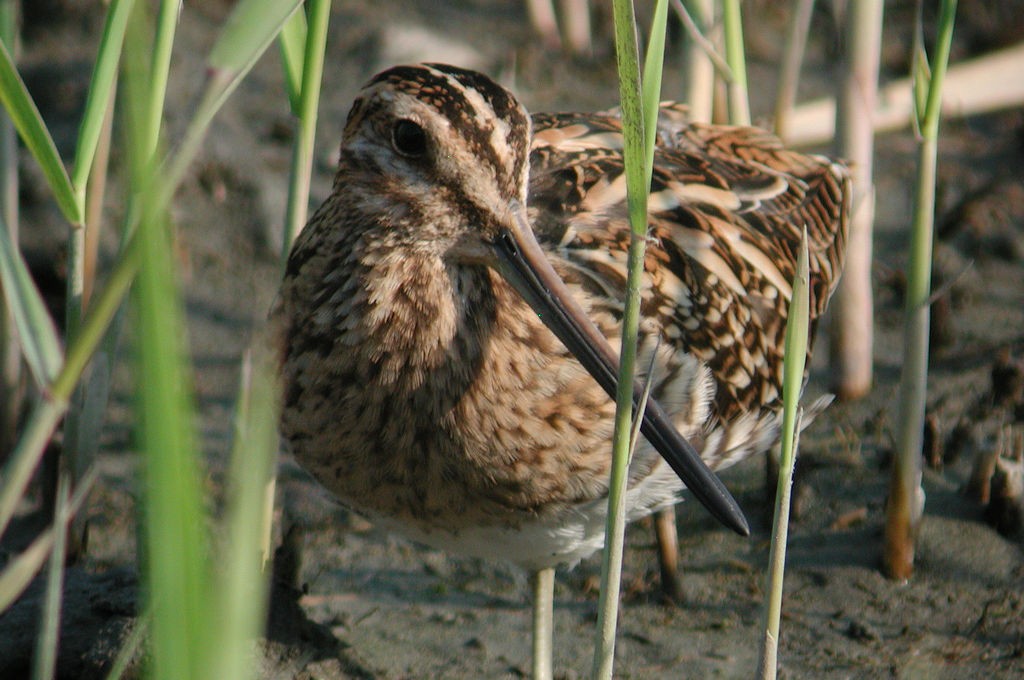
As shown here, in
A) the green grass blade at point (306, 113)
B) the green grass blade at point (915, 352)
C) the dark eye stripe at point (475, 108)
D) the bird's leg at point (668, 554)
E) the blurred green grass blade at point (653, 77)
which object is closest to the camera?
the blurred green grass blade at point (653, 77)

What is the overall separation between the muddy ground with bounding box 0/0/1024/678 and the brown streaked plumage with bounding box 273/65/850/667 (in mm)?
467

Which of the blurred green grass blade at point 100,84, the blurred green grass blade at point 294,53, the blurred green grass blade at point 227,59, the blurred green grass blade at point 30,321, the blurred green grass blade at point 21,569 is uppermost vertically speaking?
the blurred green grass blade at point 294,53

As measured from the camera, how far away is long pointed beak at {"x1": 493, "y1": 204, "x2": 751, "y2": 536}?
2301 millimetres

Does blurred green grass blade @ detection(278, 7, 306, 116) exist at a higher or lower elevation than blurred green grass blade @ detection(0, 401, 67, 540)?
higher

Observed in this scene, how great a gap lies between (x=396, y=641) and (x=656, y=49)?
1.81 m

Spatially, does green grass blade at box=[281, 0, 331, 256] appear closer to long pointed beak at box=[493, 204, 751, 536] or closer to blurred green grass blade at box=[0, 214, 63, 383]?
long pointed beak at box=[493, 204, 751, 536]

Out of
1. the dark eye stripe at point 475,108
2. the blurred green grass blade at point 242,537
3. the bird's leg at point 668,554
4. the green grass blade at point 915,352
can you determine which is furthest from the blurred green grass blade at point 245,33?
the bird's leg at point 668,554

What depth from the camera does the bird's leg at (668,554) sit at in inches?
131

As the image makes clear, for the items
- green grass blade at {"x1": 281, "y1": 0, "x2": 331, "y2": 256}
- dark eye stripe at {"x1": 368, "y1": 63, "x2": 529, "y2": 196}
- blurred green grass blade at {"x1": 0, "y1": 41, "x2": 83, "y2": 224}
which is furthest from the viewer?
green grass blade at {"x1": 281, "y1": 0, "x2": 331, "y2": 256}

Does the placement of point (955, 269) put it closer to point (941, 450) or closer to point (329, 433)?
point (941, 450)

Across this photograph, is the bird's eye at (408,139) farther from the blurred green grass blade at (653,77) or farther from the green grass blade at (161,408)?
the green grass blade at (161,408)

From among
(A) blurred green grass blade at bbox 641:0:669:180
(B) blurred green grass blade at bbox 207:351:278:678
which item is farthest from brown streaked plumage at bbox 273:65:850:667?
(B) blurred green grass blade at bbox 207:351:278:678

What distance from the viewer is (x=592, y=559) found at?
358 cm

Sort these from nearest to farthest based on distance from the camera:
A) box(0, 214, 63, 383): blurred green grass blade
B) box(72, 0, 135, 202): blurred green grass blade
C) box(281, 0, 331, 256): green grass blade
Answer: box(0, 214, 63, 383): blurred green grass blade → box(72, 0, 135, 202): blurred green grass blade → box(281, 0, 331, 256): green grass blade
